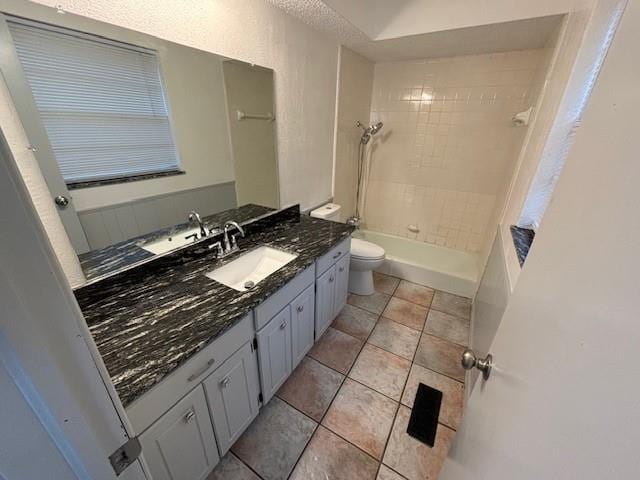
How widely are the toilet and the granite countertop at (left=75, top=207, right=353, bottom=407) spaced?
84cm

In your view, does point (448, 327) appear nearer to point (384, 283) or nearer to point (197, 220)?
point (384, 283)

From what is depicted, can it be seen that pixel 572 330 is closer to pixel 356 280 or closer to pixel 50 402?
pixel 50 402

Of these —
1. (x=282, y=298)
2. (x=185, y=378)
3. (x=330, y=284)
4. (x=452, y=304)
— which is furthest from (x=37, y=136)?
(x=452, y=304)

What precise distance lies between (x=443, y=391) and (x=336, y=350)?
70 centimetres

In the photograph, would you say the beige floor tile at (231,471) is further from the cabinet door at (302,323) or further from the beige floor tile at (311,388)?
the cabinet door at (302,323)

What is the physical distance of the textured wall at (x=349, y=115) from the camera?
227 centimetres

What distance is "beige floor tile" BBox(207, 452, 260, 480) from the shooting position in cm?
116

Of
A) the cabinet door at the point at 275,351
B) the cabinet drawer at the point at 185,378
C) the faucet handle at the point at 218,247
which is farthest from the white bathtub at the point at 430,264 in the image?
the cabinet drawer at the point at 185,378

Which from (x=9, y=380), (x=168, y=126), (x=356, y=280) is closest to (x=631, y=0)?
(x=9, y=380)

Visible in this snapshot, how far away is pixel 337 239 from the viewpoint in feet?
5.50

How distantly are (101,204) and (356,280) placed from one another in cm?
191

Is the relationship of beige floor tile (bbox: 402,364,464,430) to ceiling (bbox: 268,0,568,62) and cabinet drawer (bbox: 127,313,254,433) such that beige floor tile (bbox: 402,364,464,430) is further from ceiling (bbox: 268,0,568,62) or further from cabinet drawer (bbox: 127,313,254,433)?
ceiling (bbox: 268,0,568,62)

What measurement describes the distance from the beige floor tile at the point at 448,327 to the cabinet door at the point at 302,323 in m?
0.99

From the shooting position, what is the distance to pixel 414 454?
49.5 inches
